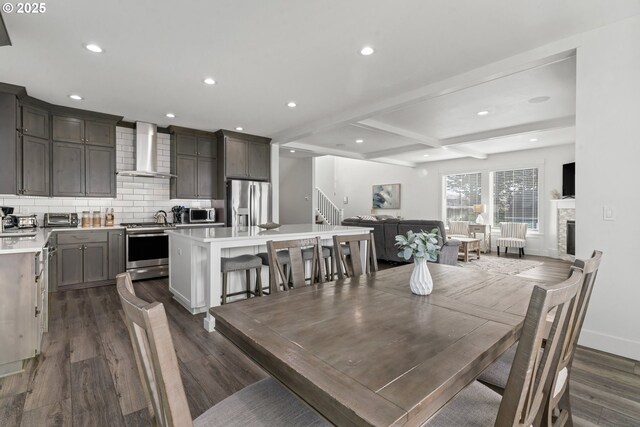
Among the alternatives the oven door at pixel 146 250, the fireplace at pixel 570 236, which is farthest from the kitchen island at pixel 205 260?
the fireplace at pixel 570 236

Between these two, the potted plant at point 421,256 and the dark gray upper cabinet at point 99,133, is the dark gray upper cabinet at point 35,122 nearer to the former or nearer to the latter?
the dark gray upper cabinet at point 99,133

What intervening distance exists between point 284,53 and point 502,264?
586 cm

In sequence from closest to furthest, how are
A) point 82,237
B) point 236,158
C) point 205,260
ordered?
1. point 205,260
2. point 82,237
3. point 236,158

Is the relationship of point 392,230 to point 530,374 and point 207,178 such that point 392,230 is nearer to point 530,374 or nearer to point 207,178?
point 207,178

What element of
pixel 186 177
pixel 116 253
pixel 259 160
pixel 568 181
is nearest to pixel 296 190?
pixel 259 160

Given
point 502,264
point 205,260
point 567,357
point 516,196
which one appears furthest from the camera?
point 516,196

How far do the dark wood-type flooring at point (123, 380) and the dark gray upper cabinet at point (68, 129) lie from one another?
275cm

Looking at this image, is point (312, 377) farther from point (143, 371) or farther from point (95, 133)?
point (95, 133)

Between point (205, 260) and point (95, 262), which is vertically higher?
point (205, 260)

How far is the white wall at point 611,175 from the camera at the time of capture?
7.72ft

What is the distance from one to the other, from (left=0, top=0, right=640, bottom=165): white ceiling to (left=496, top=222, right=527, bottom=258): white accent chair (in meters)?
3.48

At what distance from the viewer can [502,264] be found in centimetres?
628

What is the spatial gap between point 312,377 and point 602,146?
9.82ft

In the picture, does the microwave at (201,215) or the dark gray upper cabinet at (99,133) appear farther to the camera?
the microwave at (201,215)
